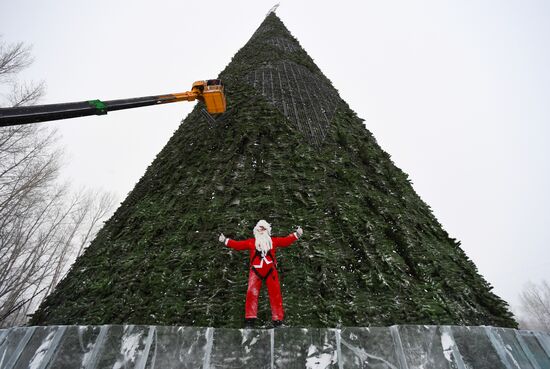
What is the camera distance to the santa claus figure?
1.67 m

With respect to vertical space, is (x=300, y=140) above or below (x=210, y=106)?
below

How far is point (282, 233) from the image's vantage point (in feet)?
6.85

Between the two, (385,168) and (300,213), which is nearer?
(300,213)

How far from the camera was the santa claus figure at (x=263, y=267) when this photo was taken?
167 cm

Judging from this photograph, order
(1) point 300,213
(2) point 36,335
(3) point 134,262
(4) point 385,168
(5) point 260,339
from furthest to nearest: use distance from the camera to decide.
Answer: (4) point 385,168 < (1) point 300,213 < (3) point 134,262 < (2) point 36,335 < (5) point 260,339

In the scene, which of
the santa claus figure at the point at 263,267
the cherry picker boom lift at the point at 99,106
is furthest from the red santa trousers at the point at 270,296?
the cherry picker boom lift at the point at 99,106


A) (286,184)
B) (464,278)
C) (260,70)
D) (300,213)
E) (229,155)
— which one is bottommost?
(464,278)

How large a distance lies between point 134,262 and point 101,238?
0.88 metres

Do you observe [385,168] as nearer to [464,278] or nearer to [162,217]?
[464,278]

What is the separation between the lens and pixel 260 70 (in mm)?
4430

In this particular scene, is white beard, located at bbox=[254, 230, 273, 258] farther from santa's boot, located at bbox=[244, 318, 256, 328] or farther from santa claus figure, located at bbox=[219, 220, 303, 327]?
santa's boot, located at bbox=[244, 318, 256, 328]

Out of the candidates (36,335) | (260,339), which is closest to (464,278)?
(260,339)

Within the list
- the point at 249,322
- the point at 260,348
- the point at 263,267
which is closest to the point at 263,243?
the point at 263,267

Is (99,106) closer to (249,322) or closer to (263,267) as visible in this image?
(263,267)
